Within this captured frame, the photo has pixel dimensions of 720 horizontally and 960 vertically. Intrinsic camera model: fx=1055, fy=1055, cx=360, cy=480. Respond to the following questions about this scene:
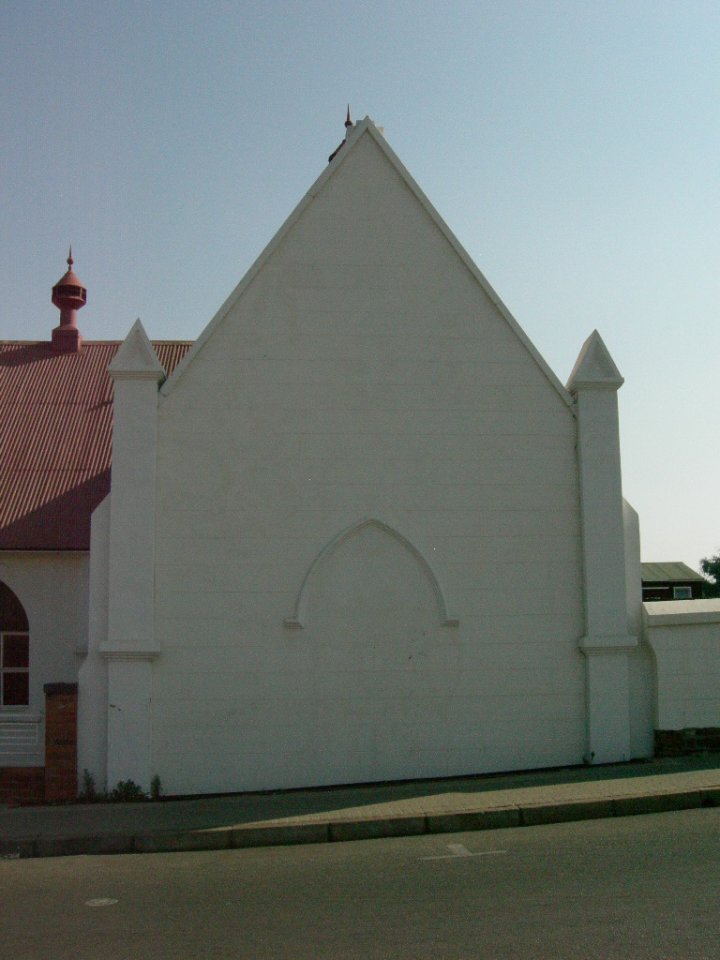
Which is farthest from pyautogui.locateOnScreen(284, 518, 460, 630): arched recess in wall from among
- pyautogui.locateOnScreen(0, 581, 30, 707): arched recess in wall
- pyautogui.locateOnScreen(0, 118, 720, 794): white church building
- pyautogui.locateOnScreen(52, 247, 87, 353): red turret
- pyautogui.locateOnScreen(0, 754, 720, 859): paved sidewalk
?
pyautogui.locateOnScreen(52, 247, 87, 353): red turret

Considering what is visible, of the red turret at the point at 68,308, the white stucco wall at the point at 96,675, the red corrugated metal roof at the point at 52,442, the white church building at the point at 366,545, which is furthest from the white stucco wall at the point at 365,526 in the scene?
the red turret at the point at 68,308

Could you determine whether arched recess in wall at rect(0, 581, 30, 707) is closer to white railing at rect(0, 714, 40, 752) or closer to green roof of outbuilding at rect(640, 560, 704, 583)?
white railing at rect(0, 714, 40, 752)

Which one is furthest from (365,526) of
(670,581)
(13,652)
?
(670,581)

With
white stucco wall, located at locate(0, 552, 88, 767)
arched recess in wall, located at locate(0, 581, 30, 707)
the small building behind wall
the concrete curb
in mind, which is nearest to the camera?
the concrete curb

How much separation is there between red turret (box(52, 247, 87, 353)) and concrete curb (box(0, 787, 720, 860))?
11609 millimetres

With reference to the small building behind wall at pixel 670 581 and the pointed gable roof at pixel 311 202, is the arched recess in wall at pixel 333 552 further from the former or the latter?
the small building behind wall at pixel 670 581

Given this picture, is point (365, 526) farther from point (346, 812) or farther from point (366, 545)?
point (346, 812)

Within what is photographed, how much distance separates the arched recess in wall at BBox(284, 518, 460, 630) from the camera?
13.0 metres

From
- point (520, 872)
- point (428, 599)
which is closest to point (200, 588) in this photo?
point (428, 599)

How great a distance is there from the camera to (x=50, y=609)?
14.7 m

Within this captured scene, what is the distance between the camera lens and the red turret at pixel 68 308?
1988 cm

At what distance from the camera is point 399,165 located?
548 inches

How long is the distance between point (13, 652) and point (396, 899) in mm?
9053

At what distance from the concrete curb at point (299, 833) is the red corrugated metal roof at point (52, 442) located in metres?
5.04
